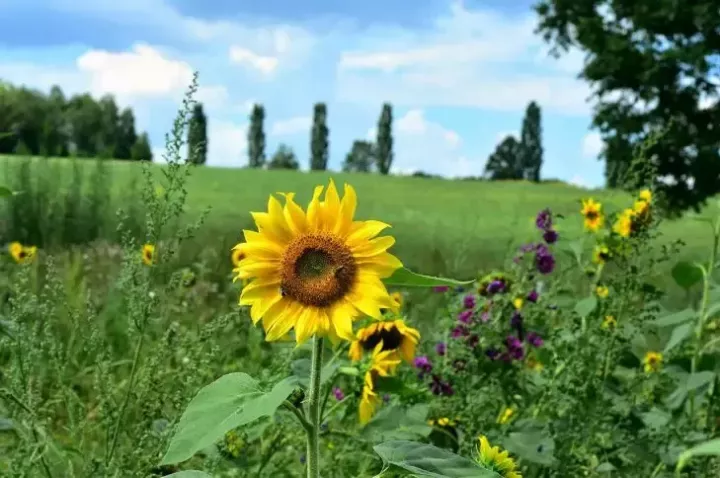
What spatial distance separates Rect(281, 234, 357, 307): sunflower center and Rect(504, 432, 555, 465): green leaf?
1.05m

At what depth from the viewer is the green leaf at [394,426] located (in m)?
1.94

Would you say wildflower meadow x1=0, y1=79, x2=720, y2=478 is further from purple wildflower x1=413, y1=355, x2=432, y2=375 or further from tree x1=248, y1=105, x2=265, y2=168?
tree x1=248, y1=105, x2=265, y2=168

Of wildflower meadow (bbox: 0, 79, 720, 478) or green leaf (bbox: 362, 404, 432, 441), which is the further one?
green leaf (bbox: 362, 404, 432, 441)

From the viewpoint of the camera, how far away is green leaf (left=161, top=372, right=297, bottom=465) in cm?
97

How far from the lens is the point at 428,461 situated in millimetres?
1039

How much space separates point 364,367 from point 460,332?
75 centimetres

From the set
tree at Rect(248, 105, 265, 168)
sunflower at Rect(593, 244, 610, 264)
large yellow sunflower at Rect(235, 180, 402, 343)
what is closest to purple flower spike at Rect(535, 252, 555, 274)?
sunflower at Rect(593, 244, 610, 264)

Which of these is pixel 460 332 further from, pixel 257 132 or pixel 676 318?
pixel 257 132

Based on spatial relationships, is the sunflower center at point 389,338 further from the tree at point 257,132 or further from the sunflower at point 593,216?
the tree at point 257,132

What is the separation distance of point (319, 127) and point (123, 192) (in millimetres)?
32685

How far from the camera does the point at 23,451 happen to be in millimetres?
1804

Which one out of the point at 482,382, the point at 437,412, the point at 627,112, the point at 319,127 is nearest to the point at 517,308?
the point at 482,382

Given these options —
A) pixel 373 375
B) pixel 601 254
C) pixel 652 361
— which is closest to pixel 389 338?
→ pixel 373 375

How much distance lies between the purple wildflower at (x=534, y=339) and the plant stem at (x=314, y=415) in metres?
1.66
